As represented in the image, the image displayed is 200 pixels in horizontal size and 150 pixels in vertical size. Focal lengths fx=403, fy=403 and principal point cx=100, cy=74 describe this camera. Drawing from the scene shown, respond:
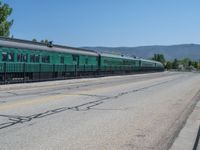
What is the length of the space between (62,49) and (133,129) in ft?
102

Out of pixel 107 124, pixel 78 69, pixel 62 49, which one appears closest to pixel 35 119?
pixel 107 124

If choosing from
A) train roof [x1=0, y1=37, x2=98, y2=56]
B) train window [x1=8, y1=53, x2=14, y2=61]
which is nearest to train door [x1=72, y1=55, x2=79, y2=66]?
train roof [x1=0, y1=37, x2=98, y2=56]

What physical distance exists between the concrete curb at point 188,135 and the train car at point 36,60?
17984mm

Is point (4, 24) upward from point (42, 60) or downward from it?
upward

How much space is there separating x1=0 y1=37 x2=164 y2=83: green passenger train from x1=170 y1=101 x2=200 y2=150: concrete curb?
1765 cm

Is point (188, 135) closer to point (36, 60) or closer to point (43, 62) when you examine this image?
point (36, 60)

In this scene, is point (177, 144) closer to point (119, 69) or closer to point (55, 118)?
point (55, 118)

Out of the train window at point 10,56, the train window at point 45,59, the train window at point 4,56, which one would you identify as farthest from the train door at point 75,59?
the train window at point 4,56

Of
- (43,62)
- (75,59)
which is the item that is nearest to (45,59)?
(43,62)

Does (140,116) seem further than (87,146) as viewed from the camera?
Yes

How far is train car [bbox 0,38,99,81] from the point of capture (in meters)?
28.5

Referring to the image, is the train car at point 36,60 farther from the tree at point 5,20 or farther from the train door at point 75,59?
the tree at point 5,20

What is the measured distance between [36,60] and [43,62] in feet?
4.99

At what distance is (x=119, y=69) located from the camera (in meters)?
61.6
